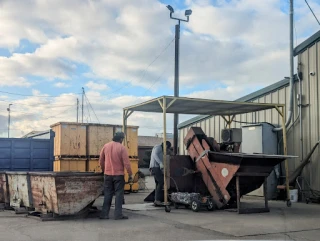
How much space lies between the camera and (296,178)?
13.1 m

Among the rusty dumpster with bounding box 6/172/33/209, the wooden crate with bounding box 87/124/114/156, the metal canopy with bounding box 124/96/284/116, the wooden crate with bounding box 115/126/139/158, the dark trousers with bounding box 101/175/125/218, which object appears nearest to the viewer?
the dark trousers with bounding box 101/175/125/218

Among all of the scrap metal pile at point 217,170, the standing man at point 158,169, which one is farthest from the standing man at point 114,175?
the scrap metal pile at point 217,170

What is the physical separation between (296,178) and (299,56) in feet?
13.1

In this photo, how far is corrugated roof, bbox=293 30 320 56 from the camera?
42.0 feet

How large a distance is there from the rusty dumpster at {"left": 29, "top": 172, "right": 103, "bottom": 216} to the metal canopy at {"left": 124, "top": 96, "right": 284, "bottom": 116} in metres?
2.85

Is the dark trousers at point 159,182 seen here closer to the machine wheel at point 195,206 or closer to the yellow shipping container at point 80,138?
the machine wheel at point 195,206

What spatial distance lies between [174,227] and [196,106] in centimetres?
482

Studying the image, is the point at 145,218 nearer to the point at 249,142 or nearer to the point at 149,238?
the point at 149,238

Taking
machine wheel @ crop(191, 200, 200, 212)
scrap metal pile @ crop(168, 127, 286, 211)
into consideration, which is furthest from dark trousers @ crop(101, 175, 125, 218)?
scrap metal pile @ crop(168, 127, 286, 211)

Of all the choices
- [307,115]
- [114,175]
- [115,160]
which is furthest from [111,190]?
[307,115]

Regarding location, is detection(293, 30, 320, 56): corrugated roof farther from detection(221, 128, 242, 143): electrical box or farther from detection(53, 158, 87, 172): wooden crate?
detection(53, 158, 87, 172): wooden crate

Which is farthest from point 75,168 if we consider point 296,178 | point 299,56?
point 299,56

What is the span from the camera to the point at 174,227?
26.7ft

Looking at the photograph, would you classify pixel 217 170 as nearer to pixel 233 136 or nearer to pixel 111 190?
pixel 233 136
